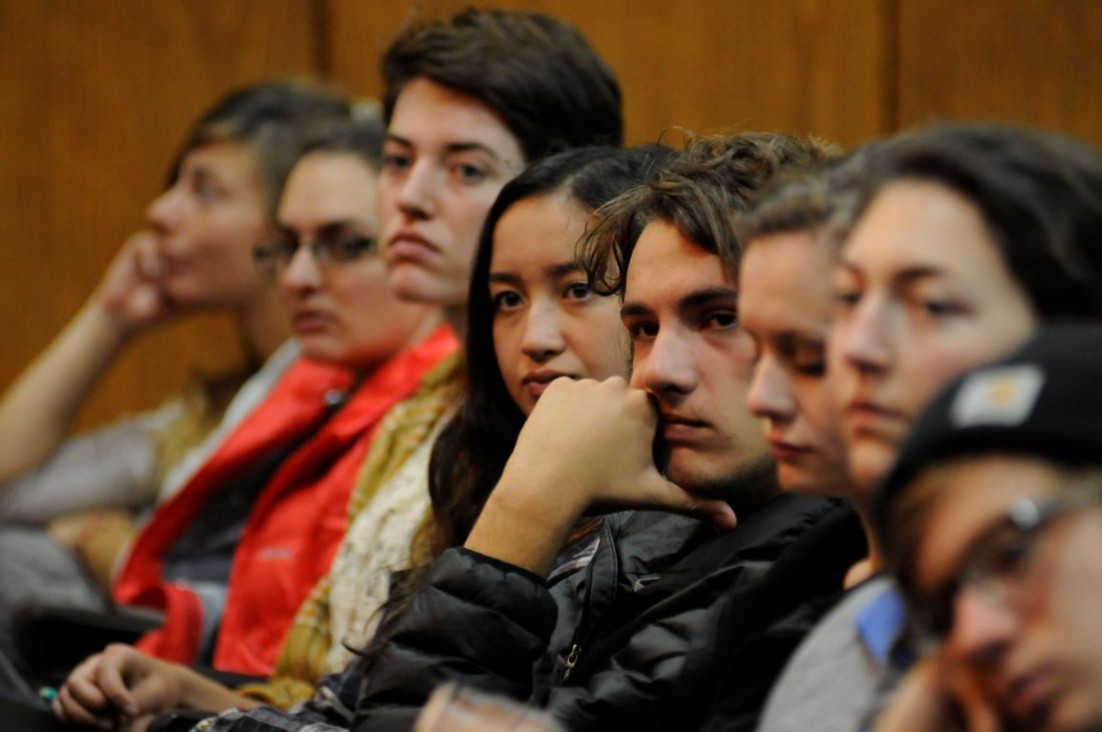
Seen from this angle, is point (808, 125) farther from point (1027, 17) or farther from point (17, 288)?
point (17, 288)

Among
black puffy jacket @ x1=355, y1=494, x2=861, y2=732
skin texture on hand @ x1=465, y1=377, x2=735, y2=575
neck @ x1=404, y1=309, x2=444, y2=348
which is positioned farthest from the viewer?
neck @ x1=404, y1=309, x2=444, y2=348

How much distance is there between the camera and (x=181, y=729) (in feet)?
5.92

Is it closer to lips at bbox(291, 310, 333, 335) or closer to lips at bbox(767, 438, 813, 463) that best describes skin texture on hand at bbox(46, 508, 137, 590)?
lips at bbox(291, 310, 333, 335)

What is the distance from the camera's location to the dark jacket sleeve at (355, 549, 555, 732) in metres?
1.42

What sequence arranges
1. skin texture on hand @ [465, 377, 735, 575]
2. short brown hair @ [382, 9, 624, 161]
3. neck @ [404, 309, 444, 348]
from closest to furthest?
skin texture on hand @ [465, 377, 735, 575] → short brown hair @ [382, 9, 624, 161] → neck @ [404, 309, 444, 348]

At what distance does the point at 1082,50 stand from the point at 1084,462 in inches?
89.9

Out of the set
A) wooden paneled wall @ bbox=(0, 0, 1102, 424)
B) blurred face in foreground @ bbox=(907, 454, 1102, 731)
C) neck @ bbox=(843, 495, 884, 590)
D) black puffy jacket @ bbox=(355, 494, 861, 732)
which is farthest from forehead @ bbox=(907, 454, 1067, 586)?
wooden paneled wall @ bbox=(0, 0, 1102, 424)

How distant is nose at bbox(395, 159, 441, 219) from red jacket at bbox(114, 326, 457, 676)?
23 centimetres

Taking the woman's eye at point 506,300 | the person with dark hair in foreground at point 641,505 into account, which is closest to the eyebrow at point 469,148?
the woman's eye at point 506,300

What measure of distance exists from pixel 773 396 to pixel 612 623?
0.43 meters

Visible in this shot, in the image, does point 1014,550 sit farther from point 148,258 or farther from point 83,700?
point 148,258

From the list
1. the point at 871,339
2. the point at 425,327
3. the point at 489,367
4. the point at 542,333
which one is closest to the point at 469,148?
the point at 425,327

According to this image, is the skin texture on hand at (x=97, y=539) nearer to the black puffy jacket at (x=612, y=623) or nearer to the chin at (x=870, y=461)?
the black puffy jacket at (x=612, y=623)

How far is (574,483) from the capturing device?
58.6 inches
